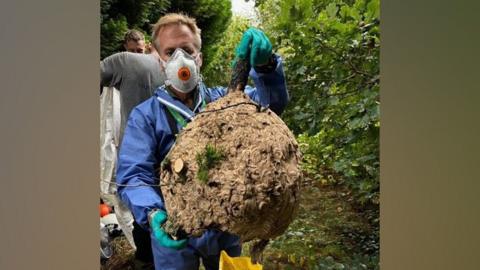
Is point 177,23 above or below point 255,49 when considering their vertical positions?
above

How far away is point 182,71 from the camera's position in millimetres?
2379

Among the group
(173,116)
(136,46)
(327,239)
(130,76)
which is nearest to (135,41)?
(136,46)

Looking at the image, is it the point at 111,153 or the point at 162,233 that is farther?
the point at 111,153

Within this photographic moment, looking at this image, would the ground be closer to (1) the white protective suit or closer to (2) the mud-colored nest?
(1) the white protective suit

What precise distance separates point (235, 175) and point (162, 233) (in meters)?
0.45

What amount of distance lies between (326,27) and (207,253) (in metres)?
1.00

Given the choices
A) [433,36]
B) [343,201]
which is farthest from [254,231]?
[433,36]

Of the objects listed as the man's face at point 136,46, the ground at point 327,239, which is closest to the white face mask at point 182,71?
the man's face at point 136,46

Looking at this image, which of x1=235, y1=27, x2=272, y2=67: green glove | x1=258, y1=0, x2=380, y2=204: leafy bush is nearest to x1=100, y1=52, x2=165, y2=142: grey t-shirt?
x1=235, y1=27, x2=272, y2=67: green glove

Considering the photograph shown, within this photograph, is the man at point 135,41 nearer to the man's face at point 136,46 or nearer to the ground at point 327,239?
the man's face at point 136,46

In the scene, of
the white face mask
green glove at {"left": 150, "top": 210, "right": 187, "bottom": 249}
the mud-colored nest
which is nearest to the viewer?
the mud-colored nest

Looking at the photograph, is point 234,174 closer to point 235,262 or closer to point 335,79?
point 235,262

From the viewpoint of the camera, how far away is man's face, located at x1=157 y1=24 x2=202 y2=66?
241 cm
